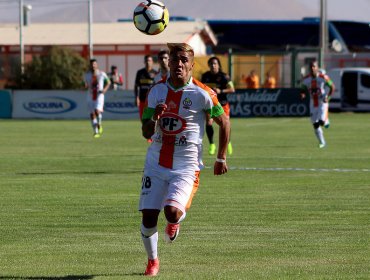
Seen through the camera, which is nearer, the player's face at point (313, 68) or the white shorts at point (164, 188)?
the white shorts at point (164, 188)

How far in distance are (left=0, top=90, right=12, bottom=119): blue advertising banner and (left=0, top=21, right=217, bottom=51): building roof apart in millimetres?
17225

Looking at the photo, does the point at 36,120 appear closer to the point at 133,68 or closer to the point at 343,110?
the point at 343,110

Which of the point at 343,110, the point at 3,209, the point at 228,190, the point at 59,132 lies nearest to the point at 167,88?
the point at 3,209

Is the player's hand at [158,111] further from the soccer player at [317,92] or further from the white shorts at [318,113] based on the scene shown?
the white shorts at [318,113]

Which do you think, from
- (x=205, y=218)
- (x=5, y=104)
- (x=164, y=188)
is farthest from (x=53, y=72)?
(x=164, y=188)

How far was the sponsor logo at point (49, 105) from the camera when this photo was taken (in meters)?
48.1

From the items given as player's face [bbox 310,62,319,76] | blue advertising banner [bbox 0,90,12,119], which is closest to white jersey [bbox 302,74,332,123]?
player's face [bbox 310,62,319,76]

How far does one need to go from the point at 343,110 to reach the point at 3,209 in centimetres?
3947

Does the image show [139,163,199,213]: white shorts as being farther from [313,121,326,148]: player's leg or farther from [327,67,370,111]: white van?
[327,67,370,111]: white van

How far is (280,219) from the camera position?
13938mm

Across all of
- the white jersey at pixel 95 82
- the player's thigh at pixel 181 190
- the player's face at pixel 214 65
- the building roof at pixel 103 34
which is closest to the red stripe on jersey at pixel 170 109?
the player's thigh at pixel 181 190

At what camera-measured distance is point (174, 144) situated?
33.6ft

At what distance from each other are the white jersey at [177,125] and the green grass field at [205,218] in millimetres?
980

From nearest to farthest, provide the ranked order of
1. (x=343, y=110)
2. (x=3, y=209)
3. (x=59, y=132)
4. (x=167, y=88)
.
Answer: (x=167, y=88)
(x=3, y=209)
(x=59, y=132)
(x=343, y=110)
